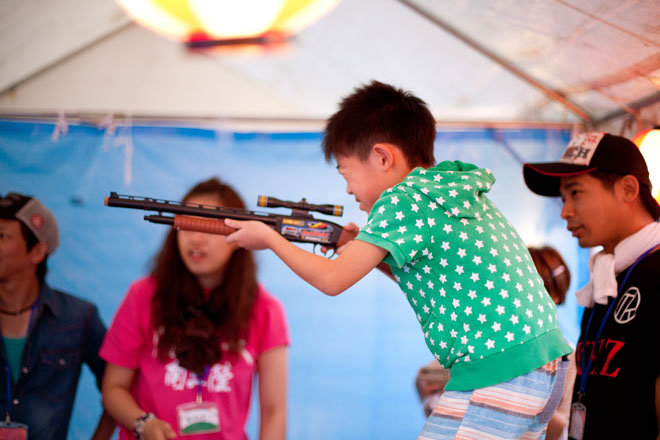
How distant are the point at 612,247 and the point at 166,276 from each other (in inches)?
71.3

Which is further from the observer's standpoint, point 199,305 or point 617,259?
point 199,305

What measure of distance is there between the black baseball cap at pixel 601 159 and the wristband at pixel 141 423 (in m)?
1.81

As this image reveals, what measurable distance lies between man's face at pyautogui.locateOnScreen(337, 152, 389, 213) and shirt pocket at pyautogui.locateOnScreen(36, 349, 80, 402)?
1.62 metres

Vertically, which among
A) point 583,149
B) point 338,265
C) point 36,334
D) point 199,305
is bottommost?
point 36,334

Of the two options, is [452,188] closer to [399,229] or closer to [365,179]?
[399,229]

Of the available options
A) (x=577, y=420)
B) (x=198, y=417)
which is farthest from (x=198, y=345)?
(x=577, y=420)

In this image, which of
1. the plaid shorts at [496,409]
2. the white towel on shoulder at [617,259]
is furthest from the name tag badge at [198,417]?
the white towel on shoulder at [617,259]

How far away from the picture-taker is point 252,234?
1708mm

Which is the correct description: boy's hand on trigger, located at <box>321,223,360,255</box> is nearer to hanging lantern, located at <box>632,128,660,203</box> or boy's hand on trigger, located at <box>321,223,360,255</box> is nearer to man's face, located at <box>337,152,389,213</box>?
man's face, located at <box>337,152,389,213</box>

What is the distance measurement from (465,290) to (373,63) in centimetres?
254

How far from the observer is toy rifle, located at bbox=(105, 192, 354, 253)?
1803 millimetres

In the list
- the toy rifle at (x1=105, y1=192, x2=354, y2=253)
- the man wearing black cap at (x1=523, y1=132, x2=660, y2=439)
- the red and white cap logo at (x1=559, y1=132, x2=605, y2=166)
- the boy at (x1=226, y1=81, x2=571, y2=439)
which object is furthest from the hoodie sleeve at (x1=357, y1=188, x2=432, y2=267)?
the red and white cap logo at (x1=559, y1=132, x2=605, y2=166)

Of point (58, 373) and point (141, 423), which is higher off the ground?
point (58, 373)

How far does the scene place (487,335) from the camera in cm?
147
